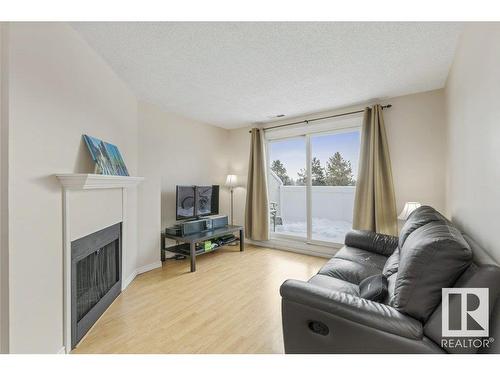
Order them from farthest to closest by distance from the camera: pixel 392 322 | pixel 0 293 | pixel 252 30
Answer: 1. pixel 252 30
2. pixel 0 293
3. pixel 392 322

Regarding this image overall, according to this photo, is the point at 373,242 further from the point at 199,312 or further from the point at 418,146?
the point at 199,312

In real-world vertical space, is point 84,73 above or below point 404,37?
below

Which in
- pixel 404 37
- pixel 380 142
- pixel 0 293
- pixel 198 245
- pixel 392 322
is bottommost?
pixel 198 245

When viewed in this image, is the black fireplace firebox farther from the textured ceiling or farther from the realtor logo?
the realtor logo

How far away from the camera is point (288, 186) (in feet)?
13.9

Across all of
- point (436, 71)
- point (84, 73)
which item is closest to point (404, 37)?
point (436, 71)

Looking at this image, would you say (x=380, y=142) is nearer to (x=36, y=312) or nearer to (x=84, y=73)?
(x=84, y=73)

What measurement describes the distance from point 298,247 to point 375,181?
1.74m

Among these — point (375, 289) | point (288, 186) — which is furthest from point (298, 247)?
point (375, 289)

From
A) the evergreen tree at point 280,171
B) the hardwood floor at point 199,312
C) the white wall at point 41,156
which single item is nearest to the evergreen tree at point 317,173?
the evergreen tree at point 280,171

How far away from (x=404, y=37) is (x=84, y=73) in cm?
267

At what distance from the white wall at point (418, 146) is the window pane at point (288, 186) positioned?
1427 mm
